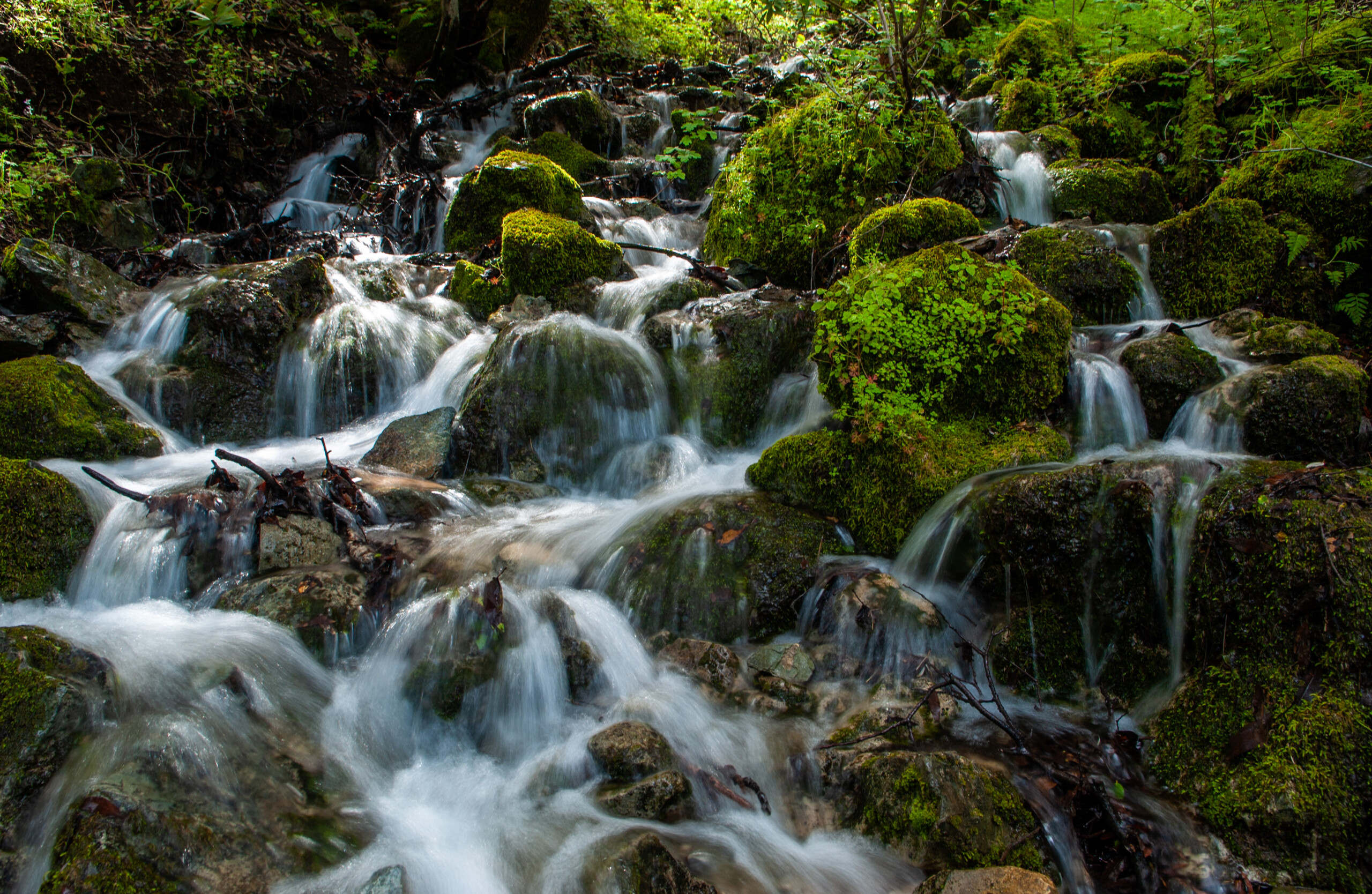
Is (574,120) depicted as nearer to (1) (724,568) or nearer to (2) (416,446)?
(2) (416,446)

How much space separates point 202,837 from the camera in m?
2.57

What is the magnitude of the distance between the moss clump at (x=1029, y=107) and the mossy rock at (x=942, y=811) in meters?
9.93

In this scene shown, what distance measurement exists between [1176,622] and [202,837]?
172 inches

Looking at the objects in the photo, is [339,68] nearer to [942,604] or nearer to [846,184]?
[846,184]

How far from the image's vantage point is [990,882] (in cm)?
240

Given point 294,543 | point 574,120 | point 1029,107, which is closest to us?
point 294,543

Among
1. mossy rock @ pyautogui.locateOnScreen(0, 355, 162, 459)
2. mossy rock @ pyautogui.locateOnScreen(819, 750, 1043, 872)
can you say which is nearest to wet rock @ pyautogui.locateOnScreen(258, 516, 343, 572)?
mossy rock @ pyautogui.locateOnScreen(0, 355, 162, 459)

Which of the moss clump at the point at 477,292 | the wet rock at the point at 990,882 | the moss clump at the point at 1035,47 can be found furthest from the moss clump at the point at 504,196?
the wet rock at the point at 990,882

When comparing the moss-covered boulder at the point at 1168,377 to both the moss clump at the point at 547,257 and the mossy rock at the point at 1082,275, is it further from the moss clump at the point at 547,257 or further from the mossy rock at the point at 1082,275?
the moss clump at the point at 547,257

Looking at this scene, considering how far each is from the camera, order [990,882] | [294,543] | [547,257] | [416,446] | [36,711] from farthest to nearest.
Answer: [547,257]
[416,446]
[294,543]
[36,711]
[990,882]

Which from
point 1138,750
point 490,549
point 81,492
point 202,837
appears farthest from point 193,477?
point 1138,750

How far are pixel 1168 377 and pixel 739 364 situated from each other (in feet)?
10.9

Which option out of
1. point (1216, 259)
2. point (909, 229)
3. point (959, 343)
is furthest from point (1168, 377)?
point (909, 229)

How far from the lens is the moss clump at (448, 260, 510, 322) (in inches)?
326
